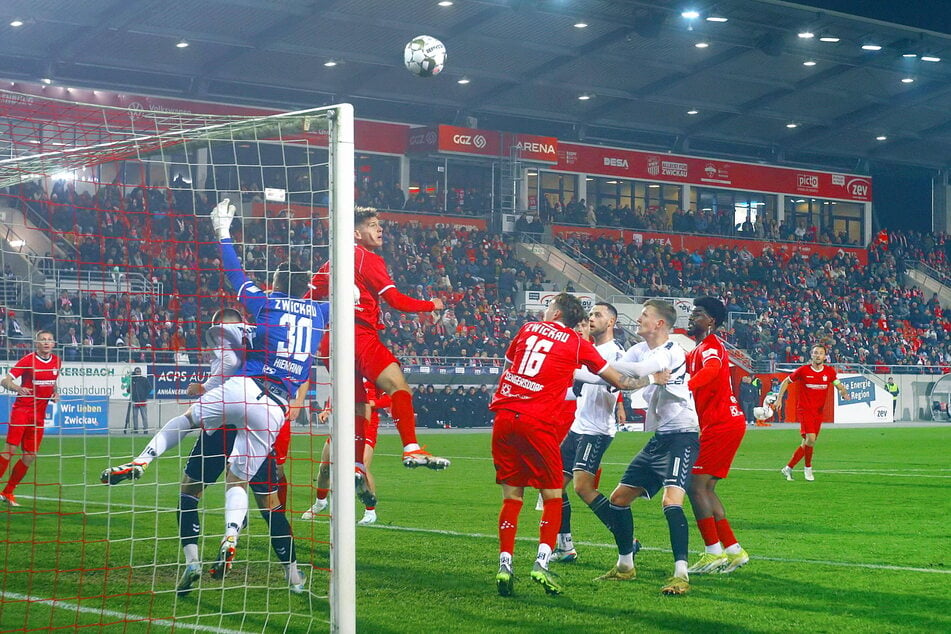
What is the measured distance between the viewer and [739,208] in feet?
174

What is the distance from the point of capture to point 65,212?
2928cm

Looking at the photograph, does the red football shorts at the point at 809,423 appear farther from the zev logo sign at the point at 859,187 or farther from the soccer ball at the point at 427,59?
the zev logo sign at the point at 859,187

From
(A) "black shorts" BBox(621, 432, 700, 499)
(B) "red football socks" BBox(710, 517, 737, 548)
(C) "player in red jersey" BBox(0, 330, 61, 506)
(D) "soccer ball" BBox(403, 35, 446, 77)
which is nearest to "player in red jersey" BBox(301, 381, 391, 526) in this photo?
(A) "black shorts" BBox(621, 432, 700, 499)

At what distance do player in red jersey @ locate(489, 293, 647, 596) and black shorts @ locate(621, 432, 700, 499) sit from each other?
0.85m

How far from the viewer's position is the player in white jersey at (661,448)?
322 inches

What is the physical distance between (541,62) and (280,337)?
3436cm

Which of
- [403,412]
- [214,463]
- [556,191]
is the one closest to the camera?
[214,463]

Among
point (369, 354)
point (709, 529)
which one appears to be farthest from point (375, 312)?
point (709, 529)

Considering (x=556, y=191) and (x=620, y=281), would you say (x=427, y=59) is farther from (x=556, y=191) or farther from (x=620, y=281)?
(x=556, y=191)

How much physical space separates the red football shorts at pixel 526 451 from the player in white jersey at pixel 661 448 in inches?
31.4

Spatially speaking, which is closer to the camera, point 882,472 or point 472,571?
point 472,571

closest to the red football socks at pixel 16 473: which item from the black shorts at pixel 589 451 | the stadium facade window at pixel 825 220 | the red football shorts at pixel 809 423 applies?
the black shorts at pixel 589 451

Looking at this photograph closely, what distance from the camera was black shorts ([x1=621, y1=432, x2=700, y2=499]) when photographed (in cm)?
826

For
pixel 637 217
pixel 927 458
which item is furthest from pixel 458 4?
pixel 927 458
